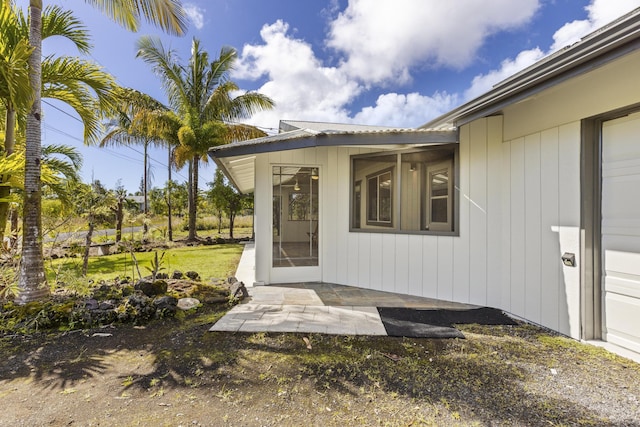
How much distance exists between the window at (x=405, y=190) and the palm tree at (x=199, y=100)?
10.8 meters

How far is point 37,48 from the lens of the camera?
430 centimetres

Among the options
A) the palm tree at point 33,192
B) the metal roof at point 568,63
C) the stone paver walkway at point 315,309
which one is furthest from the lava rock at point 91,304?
the metal roof at point 568,63

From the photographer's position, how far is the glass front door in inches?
247

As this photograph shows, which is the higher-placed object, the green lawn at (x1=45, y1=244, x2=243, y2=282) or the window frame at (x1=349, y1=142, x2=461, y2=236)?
the window frame at (x1=349, y1=142, x2=461, y2=236)

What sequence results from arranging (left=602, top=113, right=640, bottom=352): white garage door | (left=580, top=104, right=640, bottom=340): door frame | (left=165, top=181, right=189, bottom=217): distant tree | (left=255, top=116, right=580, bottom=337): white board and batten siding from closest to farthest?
(left=602, top=113, right=640, bottom=352): white garage door → (left=580, top=104, right=640, bottom=340): door frame → (left=255, top=116, right=580, bottom=337): white board and batten siding → (left=165, top=181, right=189, bottom=217): distant tree

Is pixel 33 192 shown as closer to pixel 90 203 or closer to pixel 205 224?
pixel 90 203

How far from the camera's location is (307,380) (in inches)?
107

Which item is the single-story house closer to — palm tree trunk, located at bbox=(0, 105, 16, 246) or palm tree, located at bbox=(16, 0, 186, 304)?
palm tree, located at bbox=(16, 0, 186, 304)

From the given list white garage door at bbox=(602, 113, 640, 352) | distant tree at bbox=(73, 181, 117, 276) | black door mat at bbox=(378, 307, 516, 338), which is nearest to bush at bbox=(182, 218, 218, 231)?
distant tree at bbox=(73, 181, 117, 276)

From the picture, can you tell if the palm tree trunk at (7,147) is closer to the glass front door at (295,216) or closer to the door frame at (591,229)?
the glass front door at (295,216)

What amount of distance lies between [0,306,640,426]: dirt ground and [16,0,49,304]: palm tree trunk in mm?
1008

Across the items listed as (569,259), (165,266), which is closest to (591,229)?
(569,259)

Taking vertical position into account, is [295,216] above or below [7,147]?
below

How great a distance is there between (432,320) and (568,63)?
336 cm
